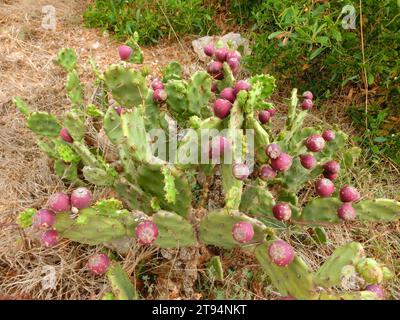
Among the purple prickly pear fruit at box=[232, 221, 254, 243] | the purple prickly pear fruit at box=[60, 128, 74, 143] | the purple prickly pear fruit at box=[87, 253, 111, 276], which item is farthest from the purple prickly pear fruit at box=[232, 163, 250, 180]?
the purple prickly pear fruit at box=[60, 128, 74, 143]

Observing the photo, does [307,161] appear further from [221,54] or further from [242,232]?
[221,54]

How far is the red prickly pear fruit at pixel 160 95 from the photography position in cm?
195

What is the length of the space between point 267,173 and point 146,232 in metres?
0.55

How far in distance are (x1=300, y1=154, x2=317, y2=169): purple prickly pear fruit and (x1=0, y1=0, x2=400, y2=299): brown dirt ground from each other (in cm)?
55

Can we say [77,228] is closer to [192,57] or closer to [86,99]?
[86,99]

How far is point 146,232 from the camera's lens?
1.53 m

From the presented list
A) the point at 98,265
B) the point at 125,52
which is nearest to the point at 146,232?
the point at 98,265

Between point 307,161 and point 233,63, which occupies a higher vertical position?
point 233,63

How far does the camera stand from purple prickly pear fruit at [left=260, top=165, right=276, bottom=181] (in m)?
1.75

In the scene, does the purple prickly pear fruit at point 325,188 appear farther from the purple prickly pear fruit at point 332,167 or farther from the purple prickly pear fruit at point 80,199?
the purple prickly pear fruit at point 80,199

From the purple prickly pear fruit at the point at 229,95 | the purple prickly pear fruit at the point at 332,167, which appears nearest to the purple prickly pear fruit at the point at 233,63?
the purple prickly pear fruit at the point at 229,95

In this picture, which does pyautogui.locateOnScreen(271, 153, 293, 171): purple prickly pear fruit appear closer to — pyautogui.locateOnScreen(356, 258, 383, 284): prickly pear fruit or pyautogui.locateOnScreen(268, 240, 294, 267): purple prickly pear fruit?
pyautogui.locateOnScreen(268, 240, 294, 267): purple prickly pear fruit

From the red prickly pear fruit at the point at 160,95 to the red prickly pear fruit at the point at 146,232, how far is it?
0.64m

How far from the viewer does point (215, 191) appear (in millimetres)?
2301
